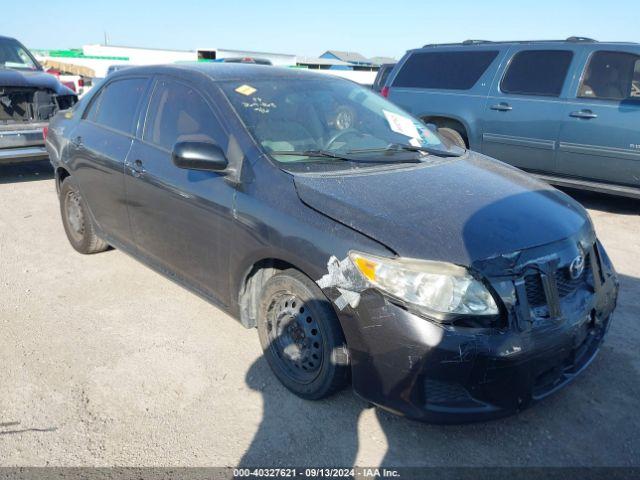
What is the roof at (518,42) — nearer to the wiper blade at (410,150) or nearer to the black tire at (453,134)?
the black tire at (453,134)

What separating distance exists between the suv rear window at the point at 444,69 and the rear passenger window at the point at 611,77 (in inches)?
49.9

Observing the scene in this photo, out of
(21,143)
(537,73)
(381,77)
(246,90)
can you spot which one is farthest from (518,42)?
(21,143)

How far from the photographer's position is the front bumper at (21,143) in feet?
24.7

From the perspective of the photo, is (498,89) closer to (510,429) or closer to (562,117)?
(562,117)

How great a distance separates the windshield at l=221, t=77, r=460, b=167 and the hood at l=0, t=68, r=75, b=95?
6.18m

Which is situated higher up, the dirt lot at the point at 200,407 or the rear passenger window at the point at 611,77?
the rear passenger window at the point at 611,77

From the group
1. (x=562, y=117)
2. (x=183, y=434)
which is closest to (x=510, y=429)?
(x=183, y=434)

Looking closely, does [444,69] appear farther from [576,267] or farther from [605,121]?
[576,267]

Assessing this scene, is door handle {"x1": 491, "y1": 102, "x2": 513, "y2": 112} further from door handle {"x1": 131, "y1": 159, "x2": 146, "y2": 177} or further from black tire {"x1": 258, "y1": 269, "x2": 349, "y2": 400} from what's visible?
black tire {"x1": 258, "y1": 269, "x2": 349, "y2": 400}

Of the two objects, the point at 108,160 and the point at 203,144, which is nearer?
the point at 203,144

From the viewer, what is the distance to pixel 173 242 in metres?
3.51

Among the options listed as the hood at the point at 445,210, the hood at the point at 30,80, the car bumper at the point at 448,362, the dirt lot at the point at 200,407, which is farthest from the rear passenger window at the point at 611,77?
the hood at the point at 30,80

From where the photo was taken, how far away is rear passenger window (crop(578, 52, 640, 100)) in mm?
6160

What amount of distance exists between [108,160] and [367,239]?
2518mm
